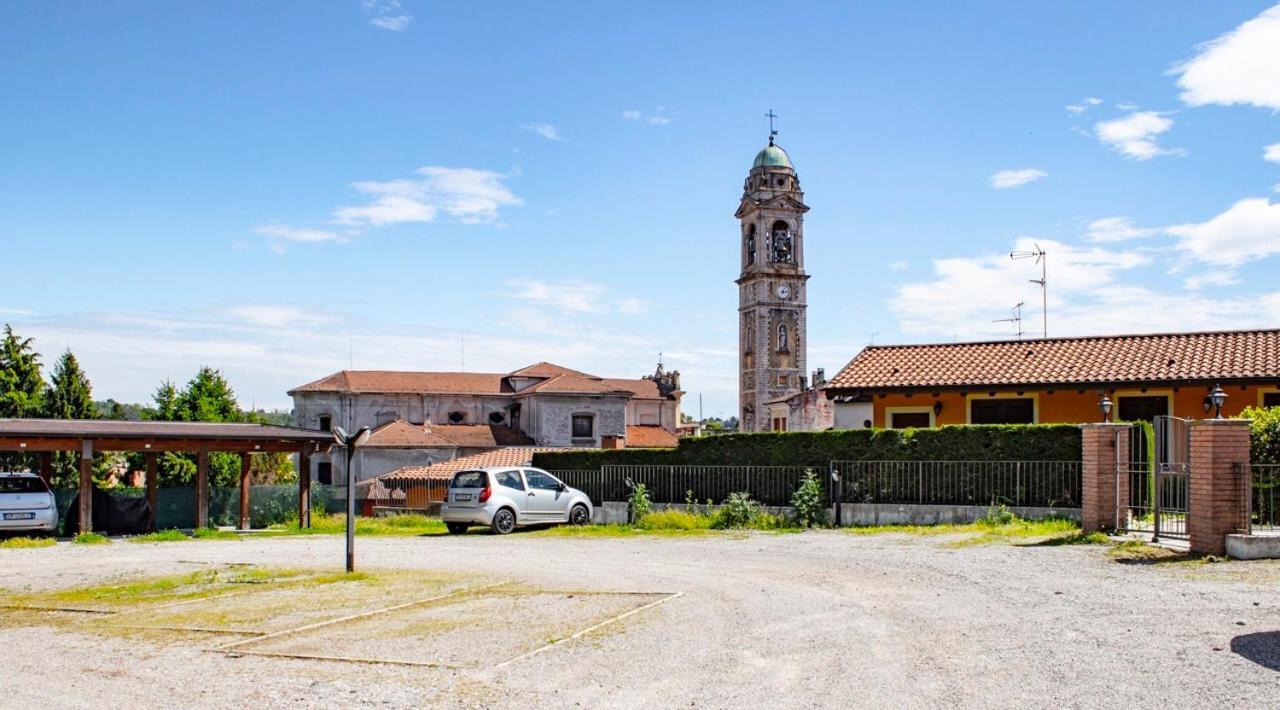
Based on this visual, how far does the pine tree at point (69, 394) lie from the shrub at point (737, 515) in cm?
3764

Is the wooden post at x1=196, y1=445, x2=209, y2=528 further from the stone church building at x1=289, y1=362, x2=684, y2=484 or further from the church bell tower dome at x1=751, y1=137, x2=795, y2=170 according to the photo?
the church bell tower dome at x1=751, y1=137, x2=795, y2=170

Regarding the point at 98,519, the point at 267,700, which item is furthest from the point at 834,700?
the point at 98,519

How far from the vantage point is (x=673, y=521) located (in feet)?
79.7

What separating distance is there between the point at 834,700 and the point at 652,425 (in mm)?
64764

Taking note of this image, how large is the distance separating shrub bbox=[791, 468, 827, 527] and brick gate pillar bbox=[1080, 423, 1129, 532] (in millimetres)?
6896

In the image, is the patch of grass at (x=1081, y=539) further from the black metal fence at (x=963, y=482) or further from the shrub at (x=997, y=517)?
the black metal fence at (x=963, y=482)

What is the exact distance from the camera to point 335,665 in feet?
27.7

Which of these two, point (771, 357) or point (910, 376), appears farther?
point (771, 357)

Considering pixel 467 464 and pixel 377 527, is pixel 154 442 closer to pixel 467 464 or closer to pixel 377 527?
pixel 377 527

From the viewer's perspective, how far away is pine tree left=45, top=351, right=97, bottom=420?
50.5m

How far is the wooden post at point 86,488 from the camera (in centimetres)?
2452

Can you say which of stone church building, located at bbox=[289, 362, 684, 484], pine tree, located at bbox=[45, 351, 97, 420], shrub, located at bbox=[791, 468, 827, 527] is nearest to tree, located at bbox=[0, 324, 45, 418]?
pine tree, located at bbox=[45, 351, 97, 420]

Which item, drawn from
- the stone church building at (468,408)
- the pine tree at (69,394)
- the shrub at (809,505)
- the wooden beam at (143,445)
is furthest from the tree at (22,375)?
the shrub at (809,505)

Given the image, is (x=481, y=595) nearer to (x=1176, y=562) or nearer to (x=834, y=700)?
(x=834, y=700)
